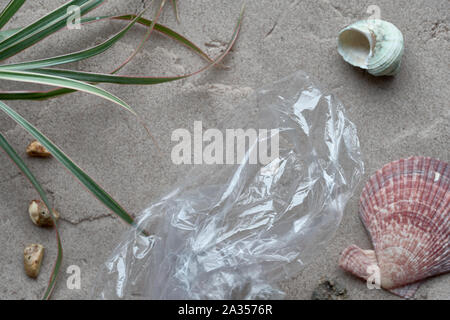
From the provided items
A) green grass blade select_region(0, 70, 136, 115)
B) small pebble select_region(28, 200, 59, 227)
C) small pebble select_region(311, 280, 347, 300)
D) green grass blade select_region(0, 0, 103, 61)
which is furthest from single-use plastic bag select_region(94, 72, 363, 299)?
green grass blade select_region(0, 0, 103, 61)

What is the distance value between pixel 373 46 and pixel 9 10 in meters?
0.78

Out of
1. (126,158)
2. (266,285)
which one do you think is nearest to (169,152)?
(126,158)

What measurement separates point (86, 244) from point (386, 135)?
0.71 m

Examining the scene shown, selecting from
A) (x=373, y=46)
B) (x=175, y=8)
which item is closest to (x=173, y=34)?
(x=175, y=8)

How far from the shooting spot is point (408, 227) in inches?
39.5

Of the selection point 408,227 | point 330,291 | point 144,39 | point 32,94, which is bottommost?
point 330,291

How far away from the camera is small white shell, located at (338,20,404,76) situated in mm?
1015

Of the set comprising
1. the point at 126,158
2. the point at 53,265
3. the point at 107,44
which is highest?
the point at 107,44

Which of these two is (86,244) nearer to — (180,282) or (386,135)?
(180,282)

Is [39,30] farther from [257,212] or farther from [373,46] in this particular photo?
[373,46]

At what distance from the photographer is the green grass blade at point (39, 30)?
3.34 feet

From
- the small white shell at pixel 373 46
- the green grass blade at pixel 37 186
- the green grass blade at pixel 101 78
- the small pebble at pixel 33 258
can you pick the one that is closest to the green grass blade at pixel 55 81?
the green grass blade at pixel 101 78

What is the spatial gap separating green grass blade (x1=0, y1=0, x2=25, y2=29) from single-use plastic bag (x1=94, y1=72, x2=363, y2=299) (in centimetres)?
51
